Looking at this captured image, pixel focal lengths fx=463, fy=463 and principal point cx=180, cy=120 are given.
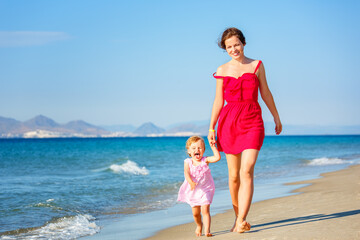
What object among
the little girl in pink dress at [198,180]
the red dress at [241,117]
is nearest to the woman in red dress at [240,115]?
the red dress at [241,117]

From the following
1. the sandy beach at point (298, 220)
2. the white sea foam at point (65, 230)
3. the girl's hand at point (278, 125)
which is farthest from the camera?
the white sea foam at point (65, 230)

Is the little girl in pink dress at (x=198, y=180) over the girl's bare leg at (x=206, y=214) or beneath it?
over

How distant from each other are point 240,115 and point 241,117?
0.09 ft

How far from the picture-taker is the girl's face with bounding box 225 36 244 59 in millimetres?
4633

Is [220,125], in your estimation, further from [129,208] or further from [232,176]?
[129,208]

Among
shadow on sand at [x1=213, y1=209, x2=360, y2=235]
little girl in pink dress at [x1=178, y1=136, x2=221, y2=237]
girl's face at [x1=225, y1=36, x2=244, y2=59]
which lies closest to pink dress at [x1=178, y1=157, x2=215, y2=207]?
little girl in pink dress at [x1=178, y1=136, x2=221, y2=237]

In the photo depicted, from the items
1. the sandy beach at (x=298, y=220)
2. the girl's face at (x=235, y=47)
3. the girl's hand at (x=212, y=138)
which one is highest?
the girl's face at (x=235, y=47)

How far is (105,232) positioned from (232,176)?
256cm

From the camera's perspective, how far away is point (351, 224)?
175 inches

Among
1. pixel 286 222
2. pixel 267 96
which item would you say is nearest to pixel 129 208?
pixel 286 222

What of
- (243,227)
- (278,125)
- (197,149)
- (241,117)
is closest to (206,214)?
(243,227)

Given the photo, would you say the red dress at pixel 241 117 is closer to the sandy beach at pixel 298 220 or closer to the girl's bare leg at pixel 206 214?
the girl's bare leg at pixel 206 214

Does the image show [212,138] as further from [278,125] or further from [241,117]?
[278,125]

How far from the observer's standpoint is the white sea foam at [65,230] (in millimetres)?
6344
